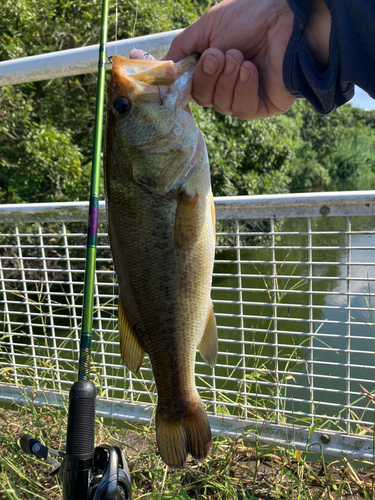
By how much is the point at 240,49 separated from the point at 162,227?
0.75 metres

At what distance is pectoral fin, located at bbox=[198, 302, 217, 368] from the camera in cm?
132

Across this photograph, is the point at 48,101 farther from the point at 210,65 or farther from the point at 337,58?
the point at 337,58

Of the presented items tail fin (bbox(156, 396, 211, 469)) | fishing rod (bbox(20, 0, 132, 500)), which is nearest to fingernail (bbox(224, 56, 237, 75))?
fishing rod (bbox(20, 0, 132, 500))

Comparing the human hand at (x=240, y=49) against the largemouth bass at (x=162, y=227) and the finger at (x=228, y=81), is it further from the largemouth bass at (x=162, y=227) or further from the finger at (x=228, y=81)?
the largemouth bass at (x=162, y=227)

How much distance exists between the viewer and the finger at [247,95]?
134cm

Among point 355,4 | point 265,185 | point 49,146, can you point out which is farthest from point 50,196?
point 355,4

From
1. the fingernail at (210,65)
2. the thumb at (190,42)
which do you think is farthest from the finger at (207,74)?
the thumb at (190,42)

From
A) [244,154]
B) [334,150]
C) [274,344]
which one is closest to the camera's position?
[274,344]

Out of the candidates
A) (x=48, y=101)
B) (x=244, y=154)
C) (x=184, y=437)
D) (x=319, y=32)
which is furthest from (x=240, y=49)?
(x=244, y=154)

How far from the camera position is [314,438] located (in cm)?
206

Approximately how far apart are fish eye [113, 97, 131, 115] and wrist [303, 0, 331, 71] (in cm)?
57

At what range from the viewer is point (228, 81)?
1343 millimetres

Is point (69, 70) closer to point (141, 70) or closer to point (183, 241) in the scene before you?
point (141, 70)

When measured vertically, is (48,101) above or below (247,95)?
above
